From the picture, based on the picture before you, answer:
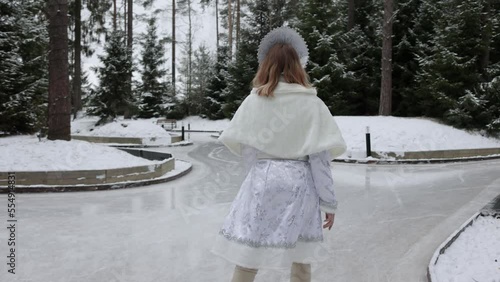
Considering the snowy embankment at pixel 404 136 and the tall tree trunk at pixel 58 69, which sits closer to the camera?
the tall tree trunk at pixel 58 69

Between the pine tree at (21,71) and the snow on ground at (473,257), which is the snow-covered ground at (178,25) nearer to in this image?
the pine tree at (21,71)

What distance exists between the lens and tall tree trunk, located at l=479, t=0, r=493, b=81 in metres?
19.9

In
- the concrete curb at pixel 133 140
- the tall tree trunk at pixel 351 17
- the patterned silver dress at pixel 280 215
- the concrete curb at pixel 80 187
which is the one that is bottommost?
the concrete curb at pixel 80 187

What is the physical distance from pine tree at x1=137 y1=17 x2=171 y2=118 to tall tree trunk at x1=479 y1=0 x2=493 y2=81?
26700 millimetres

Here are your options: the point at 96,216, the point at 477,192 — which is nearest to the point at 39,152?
the point at 96,216

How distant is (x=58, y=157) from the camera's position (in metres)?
9.73

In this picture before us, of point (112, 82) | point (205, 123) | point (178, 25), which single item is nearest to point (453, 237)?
point (112, 82)

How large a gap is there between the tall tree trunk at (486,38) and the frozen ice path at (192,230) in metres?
11.7

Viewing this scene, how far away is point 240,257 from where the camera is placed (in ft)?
8.57

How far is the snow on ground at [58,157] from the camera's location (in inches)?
364

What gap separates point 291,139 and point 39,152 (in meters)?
8.76

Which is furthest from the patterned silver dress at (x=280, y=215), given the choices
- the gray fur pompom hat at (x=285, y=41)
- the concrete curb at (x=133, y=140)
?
the concrete curb at (x=133, y=140)

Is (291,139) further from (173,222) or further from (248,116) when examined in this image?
(173,222)

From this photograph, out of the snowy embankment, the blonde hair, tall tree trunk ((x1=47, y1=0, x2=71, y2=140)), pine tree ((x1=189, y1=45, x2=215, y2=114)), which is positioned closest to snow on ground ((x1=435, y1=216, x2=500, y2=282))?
the blonde hair
